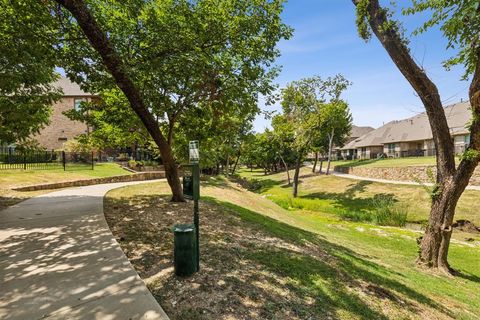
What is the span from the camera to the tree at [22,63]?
24.8ft

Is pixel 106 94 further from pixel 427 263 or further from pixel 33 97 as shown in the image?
pixel 427 263

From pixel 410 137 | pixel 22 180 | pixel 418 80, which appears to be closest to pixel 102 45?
pixel 418 80

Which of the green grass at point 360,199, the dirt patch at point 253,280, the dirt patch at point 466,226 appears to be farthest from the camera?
the green grass at point 360,199

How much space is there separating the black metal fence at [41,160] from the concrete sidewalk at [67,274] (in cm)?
1160

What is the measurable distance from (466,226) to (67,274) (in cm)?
2119

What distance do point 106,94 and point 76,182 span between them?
9.09 metres

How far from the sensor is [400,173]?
29.1 meters

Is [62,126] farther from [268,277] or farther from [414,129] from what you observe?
[414,129]

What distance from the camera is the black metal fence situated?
809 inches

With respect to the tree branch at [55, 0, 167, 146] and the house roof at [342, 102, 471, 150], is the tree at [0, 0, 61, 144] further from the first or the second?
the house roof at [342, 102, 471, 150]

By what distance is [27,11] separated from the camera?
292 inches

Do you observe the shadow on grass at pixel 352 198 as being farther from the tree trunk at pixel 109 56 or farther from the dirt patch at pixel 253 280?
the tree trunk at pixel 109 56

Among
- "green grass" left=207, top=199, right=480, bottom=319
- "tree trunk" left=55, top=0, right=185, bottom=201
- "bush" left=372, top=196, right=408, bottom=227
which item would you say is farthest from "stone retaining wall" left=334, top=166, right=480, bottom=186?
"tree trunk" left=55, top=0, right=185, bottom=201

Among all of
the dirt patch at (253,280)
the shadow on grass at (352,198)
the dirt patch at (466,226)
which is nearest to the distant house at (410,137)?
the shadow on grass at (352,198)
